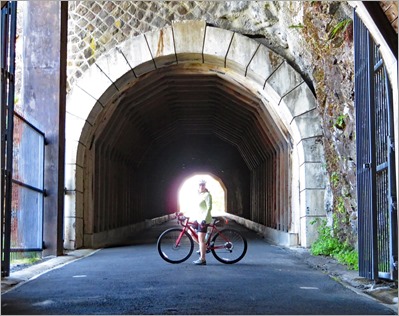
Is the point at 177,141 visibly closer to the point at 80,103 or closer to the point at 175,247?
the point at 80,103

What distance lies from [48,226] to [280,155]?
7130mm

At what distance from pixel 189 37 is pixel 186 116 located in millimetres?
7485

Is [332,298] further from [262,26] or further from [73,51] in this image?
[73,51]

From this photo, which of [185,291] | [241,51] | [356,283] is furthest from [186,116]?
[185,291]

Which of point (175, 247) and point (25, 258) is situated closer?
point (175, 247)

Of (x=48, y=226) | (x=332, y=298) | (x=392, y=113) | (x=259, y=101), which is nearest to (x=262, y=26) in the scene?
(x=259, y=101)

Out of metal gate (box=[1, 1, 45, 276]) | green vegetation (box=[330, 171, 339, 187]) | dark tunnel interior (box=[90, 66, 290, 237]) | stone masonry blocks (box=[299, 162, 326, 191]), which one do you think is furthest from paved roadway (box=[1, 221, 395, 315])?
dark tunnel interior (box=[90, 66, 290, 237])

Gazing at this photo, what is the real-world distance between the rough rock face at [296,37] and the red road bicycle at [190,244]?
88.9 inches

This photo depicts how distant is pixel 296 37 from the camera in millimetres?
13492

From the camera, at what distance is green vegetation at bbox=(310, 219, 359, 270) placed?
33.9 feet

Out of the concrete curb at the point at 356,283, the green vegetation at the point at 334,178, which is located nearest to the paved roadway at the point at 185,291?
the concrete curb at the point at 356,283

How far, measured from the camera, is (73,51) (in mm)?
14516

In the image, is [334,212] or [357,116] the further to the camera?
[334,212]

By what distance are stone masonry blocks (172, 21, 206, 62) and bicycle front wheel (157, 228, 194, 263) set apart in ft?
16.9
